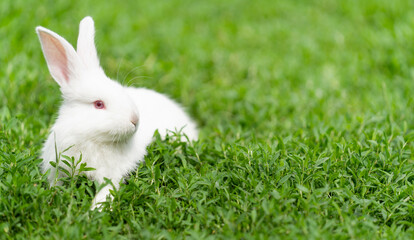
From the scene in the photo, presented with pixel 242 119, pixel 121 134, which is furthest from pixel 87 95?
pixel 242 119

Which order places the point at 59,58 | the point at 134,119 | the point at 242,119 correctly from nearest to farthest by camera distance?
the point at 134,119, the point at 59,58, the point at 242,119

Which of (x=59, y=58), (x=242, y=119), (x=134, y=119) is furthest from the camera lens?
(x=242, y=119)

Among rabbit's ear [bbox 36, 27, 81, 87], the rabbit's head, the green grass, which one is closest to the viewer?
the green grass

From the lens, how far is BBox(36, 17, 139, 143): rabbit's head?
3.15 meters

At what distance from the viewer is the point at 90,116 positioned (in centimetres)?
318

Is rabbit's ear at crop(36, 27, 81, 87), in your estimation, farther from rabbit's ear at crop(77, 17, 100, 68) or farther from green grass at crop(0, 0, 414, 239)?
green grass at crop(0, 0, 414, 239)

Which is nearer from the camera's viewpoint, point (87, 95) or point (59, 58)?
point (87, 95)

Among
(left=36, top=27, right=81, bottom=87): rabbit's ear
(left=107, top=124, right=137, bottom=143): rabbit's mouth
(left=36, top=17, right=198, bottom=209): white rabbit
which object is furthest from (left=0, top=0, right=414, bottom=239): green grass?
(left=36, top=27, right=81, bottom=87): rabbit's ear

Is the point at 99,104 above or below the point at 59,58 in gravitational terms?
below

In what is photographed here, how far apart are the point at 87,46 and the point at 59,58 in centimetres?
21

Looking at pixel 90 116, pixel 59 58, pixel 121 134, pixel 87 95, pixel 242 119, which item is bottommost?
pixel 242 119

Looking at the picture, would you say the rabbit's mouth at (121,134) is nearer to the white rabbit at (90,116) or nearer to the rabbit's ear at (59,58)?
the white rabbit at (90,116)

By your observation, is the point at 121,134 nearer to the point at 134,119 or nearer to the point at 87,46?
the point at 134,119

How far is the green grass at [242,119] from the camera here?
2.94 meters
